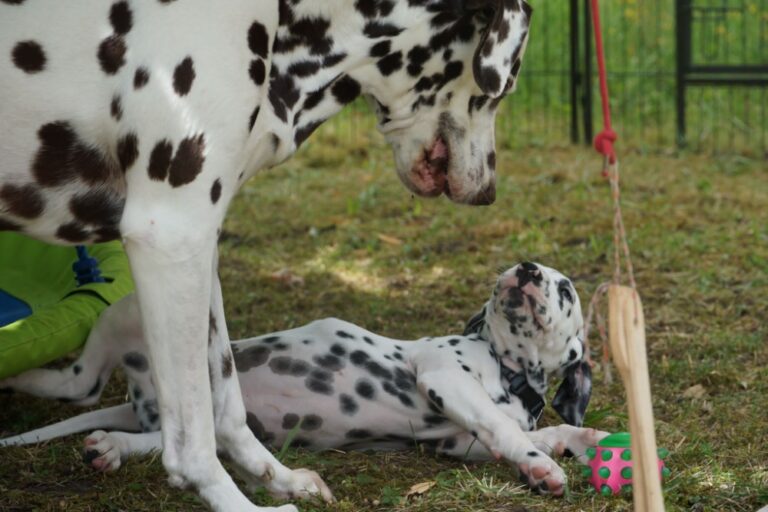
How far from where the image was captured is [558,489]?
351 centimetres

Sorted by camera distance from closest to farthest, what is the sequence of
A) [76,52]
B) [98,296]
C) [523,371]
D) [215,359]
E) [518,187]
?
[76,52] < [215,359] < [523,371] < [98,296] < [518,187]

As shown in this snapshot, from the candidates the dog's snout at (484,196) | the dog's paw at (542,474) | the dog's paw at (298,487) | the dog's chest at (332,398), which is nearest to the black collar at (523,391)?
the dog's chest at (332,398)

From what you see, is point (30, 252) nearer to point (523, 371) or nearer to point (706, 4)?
point (523, 371)

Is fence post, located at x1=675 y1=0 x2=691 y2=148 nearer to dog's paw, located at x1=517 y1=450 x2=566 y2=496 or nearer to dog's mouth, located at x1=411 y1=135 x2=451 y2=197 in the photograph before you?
dog's mouth, located at x1=411 y1=135 x2=451 y2=197

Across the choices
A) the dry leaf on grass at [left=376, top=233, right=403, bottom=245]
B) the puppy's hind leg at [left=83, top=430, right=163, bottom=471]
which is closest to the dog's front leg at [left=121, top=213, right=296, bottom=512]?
the puppy's hind leg at [left=83, top=430, right=163, bottom=471]

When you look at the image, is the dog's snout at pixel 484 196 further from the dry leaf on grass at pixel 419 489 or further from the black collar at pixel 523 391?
the dry leaf on grass at pixel 419 489

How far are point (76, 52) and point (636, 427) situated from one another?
1584 millimetres

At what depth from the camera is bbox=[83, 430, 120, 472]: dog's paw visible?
3.72 metres

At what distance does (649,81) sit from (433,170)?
24.6 ft

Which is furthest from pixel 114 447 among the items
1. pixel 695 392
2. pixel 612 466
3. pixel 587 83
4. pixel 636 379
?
pixel 587 83

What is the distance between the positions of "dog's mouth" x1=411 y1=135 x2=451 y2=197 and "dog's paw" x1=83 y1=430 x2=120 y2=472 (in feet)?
4.14

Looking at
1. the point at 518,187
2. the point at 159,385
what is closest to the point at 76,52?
the point at 159,385

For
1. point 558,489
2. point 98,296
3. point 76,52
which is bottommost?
point 558,489

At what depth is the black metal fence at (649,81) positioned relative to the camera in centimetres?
928
